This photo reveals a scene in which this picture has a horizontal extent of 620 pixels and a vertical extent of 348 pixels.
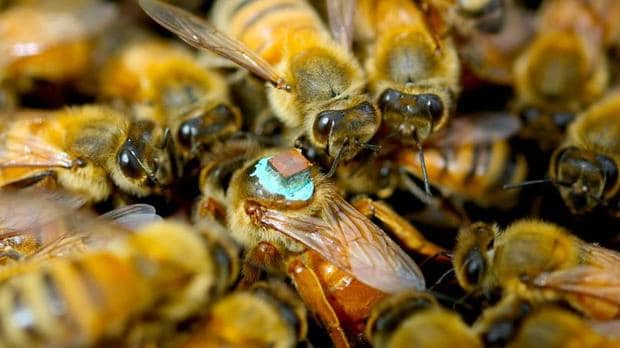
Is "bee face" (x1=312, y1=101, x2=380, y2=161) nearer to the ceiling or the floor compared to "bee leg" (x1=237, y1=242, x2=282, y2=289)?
nearer to the ceiling

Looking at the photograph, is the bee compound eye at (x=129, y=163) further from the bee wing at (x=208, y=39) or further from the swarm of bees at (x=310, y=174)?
the bee wing at (x=208, y=39)

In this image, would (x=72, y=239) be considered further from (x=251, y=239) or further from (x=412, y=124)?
(x=412, y=124)

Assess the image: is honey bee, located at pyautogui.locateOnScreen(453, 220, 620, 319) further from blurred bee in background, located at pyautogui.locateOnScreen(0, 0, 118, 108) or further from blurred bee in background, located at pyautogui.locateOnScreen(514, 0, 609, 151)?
blurred bee in background, located at pyautogui.locateOnScreen(0, 0, 118, 108)

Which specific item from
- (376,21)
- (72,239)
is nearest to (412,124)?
(376,21)

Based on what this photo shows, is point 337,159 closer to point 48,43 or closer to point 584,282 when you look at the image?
point 584,282

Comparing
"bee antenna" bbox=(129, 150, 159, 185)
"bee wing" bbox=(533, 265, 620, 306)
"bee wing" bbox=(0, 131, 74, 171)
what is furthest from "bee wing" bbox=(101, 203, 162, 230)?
"bee wing" bbox=(533, 265, 620, 306)

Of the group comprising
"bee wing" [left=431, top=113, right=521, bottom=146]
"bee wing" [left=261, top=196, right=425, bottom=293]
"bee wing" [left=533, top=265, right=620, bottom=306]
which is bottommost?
"bee wing" [left=261, top=196, right=425, bottom=293]
